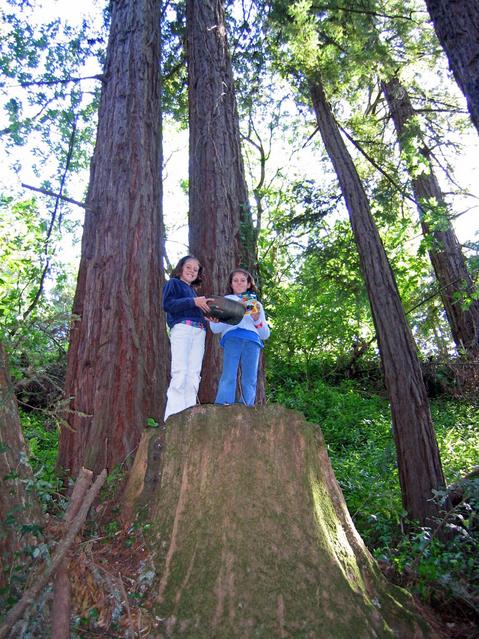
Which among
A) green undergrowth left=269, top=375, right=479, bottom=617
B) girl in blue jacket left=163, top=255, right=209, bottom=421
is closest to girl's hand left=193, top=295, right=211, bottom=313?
girl in blue jacket left=163, top=255, right=209, bottom=421

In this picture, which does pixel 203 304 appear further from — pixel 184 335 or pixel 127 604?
pixel 127 604

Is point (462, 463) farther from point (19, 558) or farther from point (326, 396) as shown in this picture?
point (19, 558)

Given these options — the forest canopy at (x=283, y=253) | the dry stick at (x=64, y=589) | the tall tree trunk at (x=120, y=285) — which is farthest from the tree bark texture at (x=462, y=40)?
the dry stick at (x=64, y=589)

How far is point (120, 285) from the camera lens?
4520 mm

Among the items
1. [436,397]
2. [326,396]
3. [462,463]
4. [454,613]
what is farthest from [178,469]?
[436,397]

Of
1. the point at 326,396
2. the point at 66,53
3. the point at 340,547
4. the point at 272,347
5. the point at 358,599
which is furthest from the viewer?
the point at 272,347

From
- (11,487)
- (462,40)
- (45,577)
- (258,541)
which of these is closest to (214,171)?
(462,40)

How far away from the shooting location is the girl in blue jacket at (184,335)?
13.4 feet

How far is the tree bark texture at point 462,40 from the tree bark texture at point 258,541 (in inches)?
118

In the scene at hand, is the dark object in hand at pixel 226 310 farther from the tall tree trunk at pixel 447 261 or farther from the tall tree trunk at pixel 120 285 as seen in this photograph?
the tall tree trunk at pixel 447 261

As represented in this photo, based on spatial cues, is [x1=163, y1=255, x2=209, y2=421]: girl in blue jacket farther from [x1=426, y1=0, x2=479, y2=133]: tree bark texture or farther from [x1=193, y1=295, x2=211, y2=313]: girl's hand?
[x1=426, y1=0, x2=479, y2=133]: tree bark texture

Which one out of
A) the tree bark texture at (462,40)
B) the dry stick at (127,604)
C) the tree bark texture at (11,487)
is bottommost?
the dry stick at (127,604)

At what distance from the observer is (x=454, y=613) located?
283cm

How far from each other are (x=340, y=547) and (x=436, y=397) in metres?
10.1
